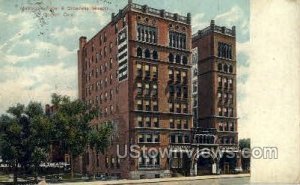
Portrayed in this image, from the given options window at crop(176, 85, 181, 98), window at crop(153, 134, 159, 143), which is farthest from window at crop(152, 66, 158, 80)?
window at crop(153, 134, 159, 143)

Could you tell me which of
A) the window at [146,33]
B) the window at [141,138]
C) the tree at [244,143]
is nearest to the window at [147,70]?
the window at [146,33]

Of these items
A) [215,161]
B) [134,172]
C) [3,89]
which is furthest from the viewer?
[215,161]

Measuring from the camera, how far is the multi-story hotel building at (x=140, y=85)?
7.14 meters

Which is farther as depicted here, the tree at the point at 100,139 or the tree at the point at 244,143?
the tree at the point at 244,143

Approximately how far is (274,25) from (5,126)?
13.2 ft

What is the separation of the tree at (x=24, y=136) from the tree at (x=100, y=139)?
590 millimetres

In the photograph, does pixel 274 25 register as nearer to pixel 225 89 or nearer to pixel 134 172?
pixel 225 89

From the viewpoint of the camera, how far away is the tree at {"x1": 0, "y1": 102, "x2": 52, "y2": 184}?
6684 mm

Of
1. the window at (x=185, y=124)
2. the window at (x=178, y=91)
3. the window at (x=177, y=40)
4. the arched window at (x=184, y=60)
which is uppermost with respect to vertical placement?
the window at (x=177, y=40)

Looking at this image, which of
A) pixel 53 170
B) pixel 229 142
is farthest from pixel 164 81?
pixel 53 170

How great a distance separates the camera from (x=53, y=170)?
6.80 metres

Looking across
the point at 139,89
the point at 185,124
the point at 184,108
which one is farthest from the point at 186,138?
the point at 139,89

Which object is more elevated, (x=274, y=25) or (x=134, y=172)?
(x=274, y=25)

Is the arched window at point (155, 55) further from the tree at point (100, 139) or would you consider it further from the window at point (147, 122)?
the tree at point (100, 139)
